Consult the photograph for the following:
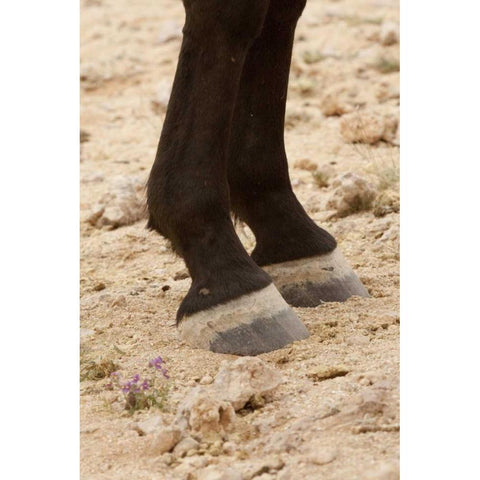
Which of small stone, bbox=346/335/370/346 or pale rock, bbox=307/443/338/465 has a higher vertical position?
small stone, bbox=346/335/370/346

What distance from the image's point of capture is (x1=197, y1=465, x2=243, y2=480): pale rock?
67.9 inches

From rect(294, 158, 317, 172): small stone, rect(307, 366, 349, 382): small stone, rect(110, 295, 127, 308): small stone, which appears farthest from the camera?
rect(294, 158, 317, 172): small stone

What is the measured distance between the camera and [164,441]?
1.84 m

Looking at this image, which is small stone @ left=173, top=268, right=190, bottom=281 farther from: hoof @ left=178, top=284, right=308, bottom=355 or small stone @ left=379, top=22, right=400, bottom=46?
small stone @ left=379, top=22, right=400, bottom=46

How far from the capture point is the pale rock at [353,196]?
12.1ft

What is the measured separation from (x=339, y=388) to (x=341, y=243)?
1436 mm

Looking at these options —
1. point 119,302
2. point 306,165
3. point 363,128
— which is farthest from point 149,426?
point 363,128

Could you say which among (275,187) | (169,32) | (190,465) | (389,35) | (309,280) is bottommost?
(190,465)

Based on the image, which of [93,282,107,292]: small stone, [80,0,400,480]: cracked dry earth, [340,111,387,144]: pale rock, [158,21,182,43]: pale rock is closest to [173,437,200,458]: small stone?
[80,0,400,480]: cracked dry earth

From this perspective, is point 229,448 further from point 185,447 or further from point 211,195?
point 211,195

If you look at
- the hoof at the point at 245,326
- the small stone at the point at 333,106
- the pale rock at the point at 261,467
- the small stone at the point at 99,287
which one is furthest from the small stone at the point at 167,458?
the small stone at the point at 333,106

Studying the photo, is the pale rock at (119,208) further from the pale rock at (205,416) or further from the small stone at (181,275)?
the pale rock at (205,416)

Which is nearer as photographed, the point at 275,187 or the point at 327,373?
the point at 327,373

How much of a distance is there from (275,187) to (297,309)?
0.33 meters
